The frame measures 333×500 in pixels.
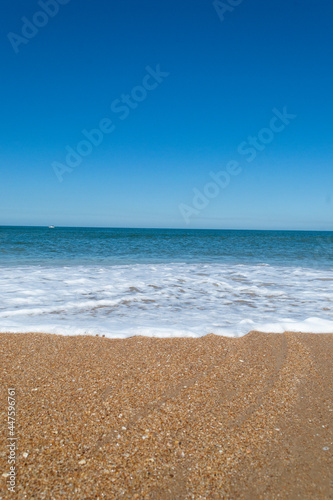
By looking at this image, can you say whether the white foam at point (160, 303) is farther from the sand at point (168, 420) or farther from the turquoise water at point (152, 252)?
the turquoise water at point (152, 252)

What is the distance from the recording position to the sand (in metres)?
1.93

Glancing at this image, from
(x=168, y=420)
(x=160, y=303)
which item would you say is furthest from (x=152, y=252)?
(x=168, y=420)

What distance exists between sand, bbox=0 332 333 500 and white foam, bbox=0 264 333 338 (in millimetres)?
739

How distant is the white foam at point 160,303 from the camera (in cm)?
477

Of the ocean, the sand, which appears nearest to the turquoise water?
the ocean

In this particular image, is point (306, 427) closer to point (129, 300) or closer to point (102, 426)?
point (102, 426)

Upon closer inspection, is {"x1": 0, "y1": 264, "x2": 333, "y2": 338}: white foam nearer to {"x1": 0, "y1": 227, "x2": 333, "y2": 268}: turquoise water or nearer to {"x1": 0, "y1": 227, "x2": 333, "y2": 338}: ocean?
{"x1": 0, "y1": 227, "x2": 333, "y2": 338}: ocean

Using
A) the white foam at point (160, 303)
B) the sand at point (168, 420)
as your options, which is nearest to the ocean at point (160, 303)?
the white foam at point (160, 303)

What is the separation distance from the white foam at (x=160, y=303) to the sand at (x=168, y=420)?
2.42 feet

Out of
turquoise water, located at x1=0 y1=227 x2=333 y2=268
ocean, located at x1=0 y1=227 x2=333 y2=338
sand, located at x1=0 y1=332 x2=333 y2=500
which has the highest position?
turquoise water, located at x1=0 y1=227 x2=333 y2=268

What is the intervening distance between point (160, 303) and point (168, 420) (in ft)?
12.5

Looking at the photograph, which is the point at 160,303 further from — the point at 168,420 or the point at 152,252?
the point at 152,252

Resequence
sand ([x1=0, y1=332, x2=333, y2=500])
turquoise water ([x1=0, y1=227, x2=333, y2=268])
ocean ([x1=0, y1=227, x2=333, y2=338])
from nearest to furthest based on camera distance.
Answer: sand ([x1=0, y1=332, x2=333, y2=500]), ocean ([x1=0, y1=227, x2=333, y2=338]), turquoise water ([x1=0, y1=227, x2=333, y2=268])

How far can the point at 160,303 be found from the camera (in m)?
6.31
